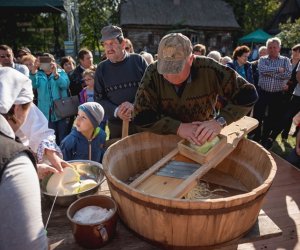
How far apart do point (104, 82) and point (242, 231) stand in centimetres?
219

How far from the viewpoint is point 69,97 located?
5.03 metres

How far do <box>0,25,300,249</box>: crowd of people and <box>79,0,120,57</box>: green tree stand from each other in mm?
25938

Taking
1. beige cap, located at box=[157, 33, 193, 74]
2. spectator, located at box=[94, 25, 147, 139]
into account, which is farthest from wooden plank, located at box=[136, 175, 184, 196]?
spectator, located at box=[94, 25, 147, 139]

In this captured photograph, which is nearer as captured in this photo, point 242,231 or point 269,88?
point 242,231

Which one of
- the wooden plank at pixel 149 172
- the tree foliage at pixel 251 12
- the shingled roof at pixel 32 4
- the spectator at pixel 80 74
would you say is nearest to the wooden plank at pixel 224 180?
the wooden plank at pixel 149 172

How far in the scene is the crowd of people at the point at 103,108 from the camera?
1020mm

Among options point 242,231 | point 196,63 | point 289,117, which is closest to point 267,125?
point 289,117

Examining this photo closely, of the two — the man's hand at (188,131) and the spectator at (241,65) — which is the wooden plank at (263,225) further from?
the spectator at (241,65)

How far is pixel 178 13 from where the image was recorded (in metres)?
27.3

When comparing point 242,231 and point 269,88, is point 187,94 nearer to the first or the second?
point 242,231

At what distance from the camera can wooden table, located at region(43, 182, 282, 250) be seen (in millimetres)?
1423

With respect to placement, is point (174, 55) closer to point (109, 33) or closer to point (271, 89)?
point (109, 33)

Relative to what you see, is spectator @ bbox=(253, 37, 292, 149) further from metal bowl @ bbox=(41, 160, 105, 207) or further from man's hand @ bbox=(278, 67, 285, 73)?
metal bowl @ bbox=(41, 160, 105, 207)

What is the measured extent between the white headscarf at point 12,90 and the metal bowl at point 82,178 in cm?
63
